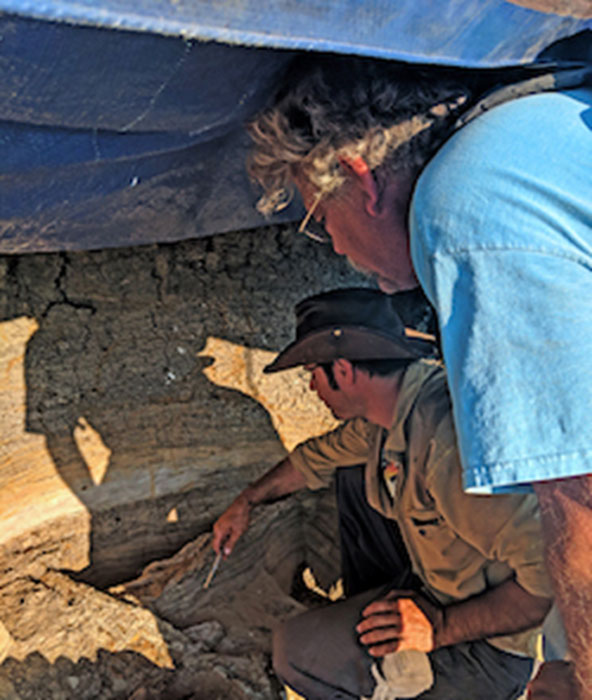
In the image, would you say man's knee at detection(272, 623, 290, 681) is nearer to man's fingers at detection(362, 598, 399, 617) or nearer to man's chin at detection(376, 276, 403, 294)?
man's fingers at detection(362, 598, 399, 617)

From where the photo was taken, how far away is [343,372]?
5.91 feet

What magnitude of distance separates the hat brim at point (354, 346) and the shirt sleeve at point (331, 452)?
33 centimetres

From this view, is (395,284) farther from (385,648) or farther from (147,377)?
(147,377)

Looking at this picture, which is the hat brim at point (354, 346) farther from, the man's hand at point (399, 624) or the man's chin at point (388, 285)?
the man's hand at point (399, 624)

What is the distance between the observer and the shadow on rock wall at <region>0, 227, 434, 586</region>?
2.33m

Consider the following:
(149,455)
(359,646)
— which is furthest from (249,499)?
(359,646)

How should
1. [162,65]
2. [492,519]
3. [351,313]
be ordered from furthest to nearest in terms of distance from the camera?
[351,313] < [492,519] < [162,65]

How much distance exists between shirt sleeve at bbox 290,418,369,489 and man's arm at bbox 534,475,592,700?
1.24 metres

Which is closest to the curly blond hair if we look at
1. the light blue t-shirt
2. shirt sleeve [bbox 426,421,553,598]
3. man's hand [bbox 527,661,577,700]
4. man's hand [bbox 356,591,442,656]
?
the light blue t-shirt

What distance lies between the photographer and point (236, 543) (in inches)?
96.1

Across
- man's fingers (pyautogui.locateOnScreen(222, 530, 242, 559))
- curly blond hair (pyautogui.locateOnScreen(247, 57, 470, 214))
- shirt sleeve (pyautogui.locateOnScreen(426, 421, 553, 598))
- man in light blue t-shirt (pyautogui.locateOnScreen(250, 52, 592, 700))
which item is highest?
curly blond hair (pyautogui.locateOnScreen(247, 57, 470, 214))

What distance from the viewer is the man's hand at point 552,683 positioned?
0.97 m

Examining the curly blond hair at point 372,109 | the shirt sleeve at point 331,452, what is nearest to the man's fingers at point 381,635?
the shirt sleeve at point 331,452

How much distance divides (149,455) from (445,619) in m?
1.30
